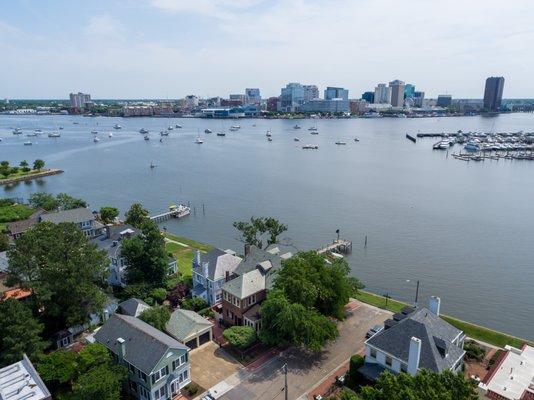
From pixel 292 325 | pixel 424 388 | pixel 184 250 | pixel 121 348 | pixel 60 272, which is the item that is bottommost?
pixel 184 250

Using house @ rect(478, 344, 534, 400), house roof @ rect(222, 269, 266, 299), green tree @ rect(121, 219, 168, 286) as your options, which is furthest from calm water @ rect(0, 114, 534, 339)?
green tree @ rect(121, 219, 168, 286)

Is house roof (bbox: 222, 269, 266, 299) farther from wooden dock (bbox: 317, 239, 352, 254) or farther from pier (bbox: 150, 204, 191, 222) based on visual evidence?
pier (bbox: 150, 204, 191, 222)

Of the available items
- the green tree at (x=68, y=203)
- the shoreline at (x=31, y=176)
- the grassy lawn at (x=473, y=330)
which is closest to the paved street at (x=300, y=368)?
the grassy lawn at (x=473, y=330)

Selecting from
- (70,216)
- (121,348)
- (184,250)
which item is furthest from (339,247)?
(70,216)

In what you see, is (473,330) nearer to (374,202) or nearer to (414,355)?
(414,355)

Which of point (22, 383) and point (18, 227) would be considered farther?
point (18, 227)

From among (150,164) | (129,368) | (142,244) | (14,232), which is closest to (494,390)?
(129,368)
